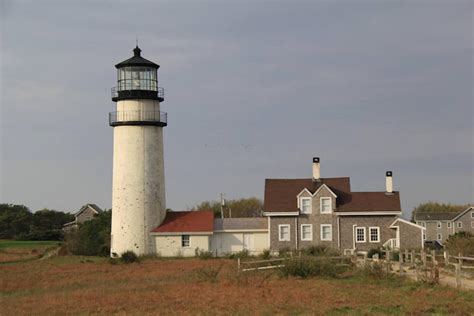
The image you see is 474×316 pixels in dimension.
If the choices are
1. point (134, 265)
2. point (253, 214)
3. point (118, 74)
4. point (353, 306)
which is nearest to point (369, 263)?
point (353, 306)

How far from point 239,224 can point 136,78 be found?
10877 mm

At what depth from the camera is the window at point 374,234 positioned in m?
45.8

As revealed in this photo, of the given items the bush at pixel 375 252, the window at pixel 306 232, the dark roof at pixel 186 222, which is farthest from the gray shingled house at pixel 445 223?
the bush at pixel 375 252

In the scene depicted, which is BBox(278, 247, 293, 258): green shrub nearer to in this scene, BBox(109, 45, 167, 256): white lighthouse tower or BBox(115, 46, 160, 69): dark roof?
BBox(109, 45, 167, 256): white lighthouse tower

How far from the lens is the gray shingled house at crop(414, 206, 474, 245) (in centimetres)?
9438

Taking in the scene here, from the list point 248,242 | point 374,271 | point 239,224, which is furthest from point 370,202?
point 374,271

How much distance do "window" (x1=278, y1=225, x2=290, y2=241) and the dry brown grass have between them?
1510 centimetres

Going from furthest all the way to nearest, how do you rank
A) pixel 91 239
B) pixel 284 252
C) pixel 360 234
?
pixel 91 239
pixel 360 234
pixel 284 252

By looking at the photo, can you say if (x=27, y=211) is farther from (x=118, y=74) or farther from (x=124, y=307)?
(x=124, y=307)

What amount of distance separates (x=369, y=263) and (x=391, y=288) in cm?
519

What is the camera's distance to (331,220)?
152 feet

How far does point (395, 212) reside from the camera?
150 ft

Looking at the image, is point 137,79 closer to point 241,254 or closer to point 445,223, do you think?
point 241,254

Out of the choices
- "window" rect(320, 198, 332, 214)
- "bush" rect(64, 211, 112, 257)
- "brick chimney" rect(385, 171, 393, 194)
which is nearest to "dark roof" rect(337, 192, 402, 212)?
"brick chimney" rect(385, 171, 393, 194)
